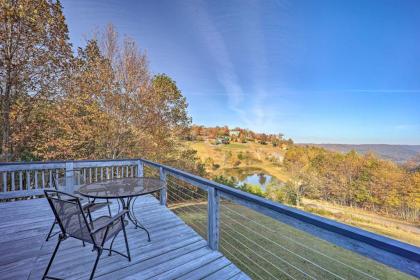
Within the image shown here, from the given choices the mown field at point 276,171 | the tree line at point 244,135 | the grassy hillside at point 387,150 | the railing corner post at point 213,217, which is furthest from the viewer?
the grassy hillside at point 387,150

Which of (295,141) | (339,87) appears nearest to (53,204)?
(339,87)

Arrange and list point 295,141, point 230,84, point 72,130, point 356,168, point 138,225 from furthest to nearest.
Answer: point 295,141 < point 356,168 < point 230,84 < point 72,130 < point 138,225

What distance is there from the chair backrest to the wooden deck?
45 cm

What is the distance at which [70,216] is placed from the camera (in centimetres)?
184

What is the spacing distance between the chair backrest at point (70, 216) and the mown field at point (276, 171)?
12186mm

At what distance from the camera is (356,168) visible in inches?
1141

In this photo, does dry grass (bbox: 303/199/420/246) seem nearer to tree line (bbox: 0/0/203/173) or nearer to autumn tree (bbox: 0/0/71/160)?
tree line (bbox: 0/0/203/173)

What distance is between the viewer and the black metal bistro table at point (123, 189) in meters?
2.46

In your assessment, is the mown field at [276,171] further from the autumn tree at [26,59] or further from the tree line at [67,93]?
the autumn tree at [26,59]

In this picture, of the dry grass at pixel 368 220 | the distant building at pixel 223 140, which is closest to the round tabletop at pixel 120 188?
the dry grass at pixel 368 220

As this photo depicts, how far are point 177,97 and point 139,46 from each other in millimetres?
3817

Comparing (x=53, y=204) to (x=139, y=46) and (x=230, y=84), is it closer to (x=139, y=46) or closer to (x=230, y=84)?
(x=139, y=46)

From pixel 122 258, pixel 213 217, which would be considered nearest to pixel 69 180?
pixel 122 258

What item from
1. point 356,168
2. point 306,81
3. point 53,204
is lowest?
point 356,168
